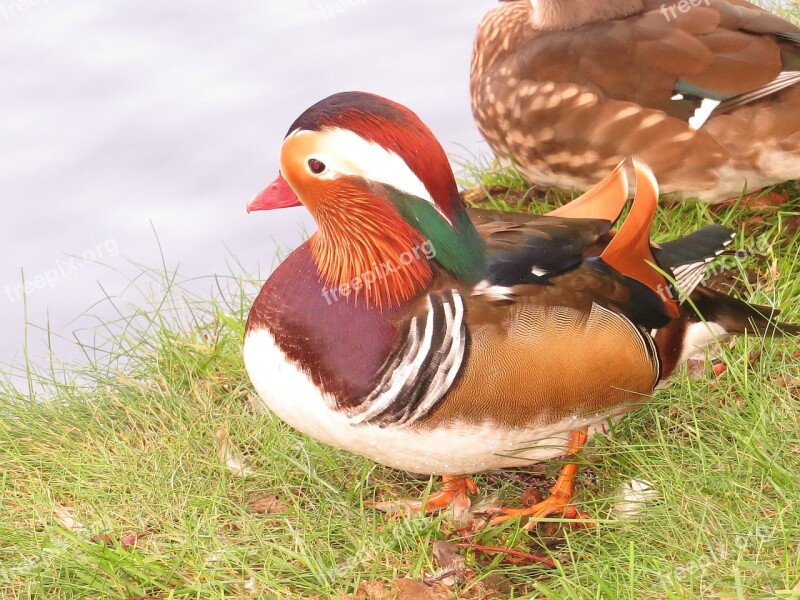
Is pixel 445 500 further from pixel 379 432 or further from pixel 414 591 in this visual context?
pixel 379 432

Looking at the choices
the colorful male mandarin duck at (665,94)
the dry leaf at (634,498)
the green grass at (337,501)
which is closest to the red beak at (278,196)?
the green grass at (337,501)

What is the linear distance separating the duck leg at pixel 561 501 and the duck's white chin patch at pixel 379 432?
143 millimetres

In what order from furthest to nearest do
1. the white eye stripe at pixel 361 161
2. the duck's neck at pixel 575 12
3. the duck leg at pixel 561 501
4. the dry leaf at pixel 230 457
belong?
the duck's neck at pixel 575 12 < the dry leaf at pixel 230 457 < the duck leg at pixel 561 501 < the white eye stripe at pixel 361 161

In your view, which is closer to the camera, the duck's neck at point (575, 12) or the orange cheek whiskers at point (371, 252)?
the orange cheek whiskers at point (371, 252)

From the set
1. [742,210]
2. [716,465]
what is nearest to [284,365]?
[716,465]

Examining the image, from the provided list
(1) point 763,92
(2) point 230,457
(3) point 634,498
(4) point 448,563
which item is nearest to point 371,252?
(4) point 448,563

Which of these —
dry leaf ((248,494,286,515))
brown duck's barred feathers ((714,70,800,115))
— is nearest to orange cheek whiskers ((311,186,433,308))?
dry leaf ((248,494,286,515))

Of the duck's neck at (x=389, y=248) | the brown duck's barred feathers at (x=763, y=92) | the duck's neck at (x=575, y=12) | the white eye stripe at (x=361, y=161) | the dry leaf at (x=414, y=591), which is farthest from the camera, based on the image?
the duck's neck at (x=575, y=12)

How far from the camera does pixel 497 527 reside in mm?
2490

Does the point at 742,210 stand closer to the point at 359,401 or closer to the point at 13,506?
the point at 359,401

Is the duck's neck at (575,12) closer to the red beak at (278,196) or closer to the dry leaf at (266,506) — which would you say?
the red beak at (278,196)

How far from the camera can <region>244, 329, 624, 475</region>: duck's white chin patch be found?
86.7 inches

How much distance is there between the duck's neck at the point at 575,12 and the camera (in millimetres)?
3412

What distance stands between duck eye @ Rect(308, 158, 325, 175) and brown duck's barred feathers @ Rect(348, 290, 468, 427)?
34 cm
